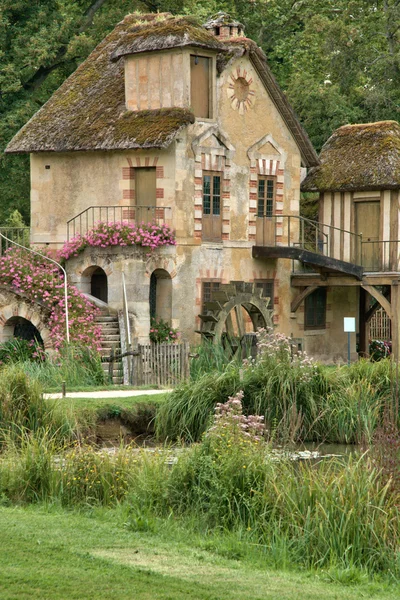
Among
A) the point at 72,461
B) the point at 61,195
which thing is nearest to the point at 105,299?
the point at 61,195

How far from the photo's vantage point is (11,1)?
3484cm

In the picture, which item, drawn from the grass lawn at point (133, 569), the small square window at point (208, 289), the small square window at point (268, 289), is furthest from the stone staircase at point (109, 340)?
the grass lawn at point (133, 569)

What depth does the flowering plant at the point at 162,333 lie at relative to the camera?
2908cm

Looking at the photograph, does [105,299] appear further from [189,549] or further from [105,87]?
[189,549]

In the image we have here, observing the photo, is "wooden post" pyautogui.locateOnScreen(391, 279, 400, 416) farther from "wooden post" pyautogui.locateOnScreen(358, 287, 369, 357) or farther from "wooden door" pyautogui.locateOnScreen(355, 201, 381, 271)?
"wooden post" pyautogui.locateOnScreen(358, 287, 369, 357)

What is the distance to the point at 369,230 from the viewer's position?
33.0 meters

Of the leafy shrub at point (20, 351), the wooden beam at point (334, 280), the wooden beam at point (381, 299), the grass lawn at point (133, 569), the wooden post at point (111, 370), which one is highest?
the wooden beam at point (334, 280)

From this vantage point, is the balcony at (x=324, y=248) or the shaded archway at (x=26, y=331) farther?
the balcony at (x=324, y=248)

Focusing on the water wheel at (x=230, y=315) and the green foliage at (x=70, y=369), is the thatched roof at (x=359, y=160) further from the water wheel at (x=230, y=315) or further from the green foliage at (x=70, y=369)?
the green foliage at (x=70, y=369)

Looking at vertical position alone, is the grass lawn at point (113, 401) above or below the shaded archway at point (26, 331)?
below

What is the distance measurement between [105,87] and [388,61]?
31.8 feet

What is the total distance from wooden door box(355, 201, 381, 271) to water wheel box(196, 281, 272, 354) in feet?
12.8

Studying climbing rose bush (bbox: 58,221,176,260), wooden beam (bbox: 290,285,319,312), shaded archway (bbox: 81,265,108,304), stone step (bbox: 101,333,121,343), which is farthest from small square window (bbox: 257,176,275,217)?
stone step (bbox: 101,333,121,343)

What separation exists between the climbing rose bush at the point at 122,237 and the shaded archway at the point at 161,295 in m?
0.98
